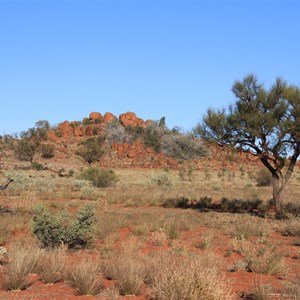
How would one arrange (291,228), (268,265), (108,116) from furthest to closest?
(108,116) → (291,228) → (268,265)

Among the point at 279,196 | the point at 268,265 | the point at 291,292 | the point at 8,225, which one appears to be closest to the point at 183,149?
the point at 279,196

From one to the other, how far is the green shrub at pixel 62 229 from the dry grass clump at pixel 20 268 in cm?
306

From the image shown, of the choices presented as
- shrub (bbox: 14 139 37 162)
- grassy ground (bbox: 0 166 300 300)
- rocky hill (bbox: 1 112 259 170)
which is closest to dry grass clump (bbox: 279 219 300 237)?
grassy ground (bbox: 0 166 300 300)

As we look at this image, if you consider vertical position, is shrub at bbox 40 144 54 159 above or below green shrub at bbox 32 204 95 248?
above

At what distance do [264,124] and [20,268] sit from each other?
13784 mm

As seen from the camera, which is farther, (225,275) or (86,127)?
(86,127)

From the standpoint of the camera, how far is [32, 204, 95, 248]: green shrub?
11.0m

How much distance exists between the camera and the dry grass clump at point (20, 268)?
6.65 metres

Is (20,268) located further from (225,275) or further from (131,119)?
(131,119)

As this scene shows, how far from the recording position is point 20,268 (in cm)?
691

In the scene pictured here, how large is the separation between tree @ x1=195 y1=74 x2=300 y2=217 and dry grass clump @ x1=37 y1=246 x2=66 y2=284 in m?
12.5

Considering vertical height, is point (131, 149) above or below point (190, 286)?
above

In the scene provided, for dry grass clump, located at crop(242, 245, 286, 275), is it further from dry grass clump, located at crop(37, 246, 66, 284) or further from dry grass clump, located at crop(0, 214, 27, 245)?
dry grass clump, located at crop(0, 214, 27, 245)

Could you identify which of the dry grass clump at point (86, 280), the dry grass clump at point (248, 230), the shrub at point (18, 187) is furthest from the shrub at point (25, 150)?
the dry grass clump at point (86, 280)
